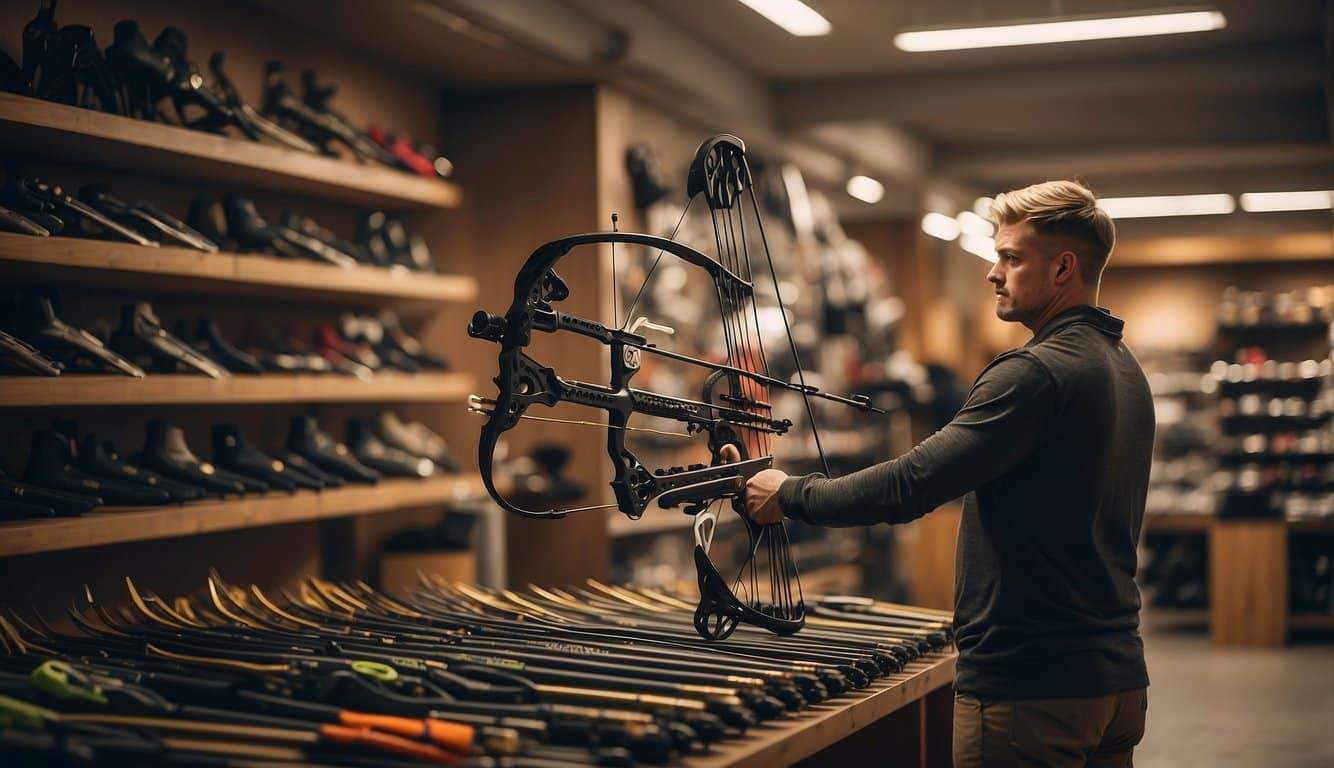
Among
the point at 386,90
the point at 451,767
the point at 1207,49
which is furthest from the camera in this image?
the point at 1207,49

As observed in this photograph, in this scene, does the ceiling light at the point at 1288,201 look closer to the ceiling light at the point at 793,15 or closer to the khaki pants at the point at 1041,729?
the ceiling light at the point at 793,15

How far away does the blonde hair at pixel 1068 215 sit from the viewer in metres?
2.43

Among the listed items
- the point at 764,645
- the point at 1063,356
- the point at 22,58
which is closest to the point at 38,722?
the point at 764,645

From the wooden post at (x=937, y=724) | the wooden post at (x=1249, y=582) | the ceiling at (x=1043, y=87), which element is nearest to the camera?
the wooden post at (x=937, y=724)

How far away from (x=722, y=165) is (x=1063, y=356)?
0.98 m

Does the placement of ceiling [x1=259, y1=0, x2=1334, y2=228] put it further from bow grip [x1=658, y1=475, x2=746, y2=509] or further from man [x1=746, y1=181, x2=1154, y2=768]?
man [x1=746, y1=181, x2=1154, y2=768]

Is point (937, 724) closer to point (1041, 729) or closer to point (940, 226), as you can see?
point (1041, 729)

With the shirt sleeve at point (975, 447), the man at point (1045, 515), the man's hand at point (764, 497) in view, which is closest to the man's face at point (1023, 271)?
the man at point (1045, 515)

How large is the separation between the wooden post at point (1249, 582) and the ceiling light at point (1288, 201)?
5.03 meters

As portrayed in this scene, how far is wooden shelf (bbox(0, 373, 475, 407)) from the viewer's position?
3588 millimetres

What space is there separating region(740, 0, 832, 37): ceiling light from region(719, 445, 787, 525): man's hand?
3830 millimetres

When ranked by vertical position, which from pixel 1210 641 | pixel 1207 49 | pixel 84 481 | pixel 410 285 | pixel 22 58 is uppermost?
pixel 1207 49

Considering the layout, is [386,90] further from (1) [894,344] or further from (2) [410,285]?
(1) [894,344]

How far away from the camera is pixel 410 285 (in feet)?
17.4
